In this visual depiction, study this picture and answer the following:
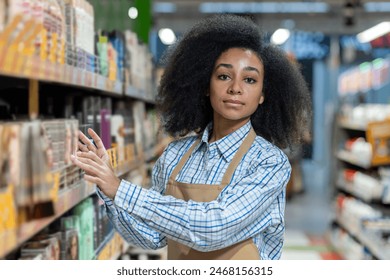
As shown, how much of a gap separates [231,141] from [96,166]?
447mm

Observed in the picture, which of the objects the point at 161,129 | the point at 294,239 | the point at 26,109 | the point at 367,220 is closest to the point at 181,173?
the point at 161,129

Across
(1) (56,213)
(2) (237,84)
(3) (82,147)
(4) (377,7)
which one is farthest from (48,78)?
(4) (377,7)

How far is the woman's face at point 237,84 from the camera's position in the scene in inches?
74.6

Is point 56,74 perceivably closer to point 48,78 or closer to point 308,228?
point 48,78

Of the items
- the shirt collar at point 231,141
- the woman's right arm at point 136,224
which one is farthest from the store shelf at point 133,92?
the shirt collar at point 231,141

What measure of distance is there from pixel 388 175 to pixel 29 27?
186 inches

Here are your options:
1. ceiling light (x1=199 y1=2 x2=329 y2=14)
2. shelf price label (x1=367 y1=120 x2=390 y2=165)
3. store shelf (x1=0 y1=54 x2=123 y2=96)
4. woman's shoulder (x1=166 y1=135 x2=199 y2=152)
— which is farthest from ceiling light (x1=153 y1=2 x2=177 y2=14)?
woman's shoulder (x1=166 y1=135 x2=199 y2=152)

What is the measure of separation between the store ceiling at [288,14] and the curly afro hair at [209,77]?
37.3 ft

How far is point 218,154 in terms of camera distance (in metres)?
1.94

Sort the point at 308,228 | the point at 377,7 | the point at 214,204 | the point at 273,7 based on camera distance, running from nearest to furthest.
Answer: the point at 214,204 → the point at 308,228 → the point at 377,7 → the point at 273,7

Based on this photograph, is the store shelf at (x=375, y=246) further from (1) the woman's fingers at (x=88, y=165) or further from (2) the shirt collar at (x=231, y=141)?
(1) the woman's fingers at (x=88, y=165)

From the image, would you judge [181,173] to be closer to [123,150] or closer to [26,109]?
[26,109]

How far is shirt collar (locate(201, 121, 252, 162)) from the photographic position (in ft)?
6.27

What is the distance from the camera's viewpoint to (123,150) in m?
3.07
